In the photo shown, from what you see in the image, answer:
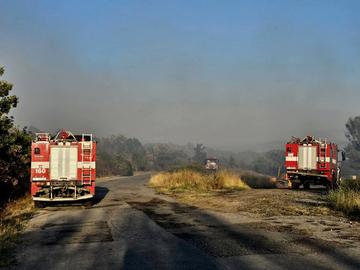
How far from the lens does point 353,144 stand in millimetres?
106438

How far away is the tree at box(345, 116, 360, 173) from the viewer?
Answer: 9950cm

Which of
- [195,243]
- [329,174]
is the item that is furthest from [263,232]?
[329,174]

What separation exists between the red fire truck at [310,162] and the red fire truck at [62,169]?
1443 centimetres

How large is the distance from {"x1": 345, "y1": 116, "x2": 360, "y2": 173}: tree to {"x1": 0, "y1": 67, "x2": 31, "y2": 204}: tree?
9121 cm

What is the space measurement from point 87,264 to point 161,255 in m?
1.35

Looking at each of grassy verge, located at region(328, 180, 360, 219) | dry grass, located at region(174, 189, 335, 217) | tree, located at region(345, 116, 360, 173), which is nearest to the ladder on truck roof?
dry grass, located at region(174, 189, 335, 217)

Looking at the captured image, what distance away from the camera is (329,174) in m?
25.4

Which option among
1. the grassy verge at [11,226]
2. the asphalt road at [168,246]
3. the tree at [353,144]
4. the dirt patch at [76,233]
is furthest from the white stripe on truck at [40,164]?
the tree at [353,144]

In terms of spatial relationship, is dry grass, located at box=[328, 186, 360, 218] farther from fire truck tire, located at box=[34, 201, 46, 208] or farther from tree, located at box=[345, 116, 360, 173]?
tree, located at box=[345, 116, 360, 173]

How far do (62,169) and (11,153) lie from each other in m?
3.41

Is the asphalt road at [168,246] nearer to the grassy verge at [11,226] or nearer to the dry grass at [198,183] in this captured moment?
the grassy verge at [11,226]

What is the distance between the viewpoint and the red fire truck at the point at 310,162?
25.5 metres

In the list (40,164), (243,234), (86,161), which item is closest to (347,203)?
(243,234)

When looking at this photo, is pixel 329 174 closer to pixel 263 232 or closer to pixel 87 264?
pixel 263 232
